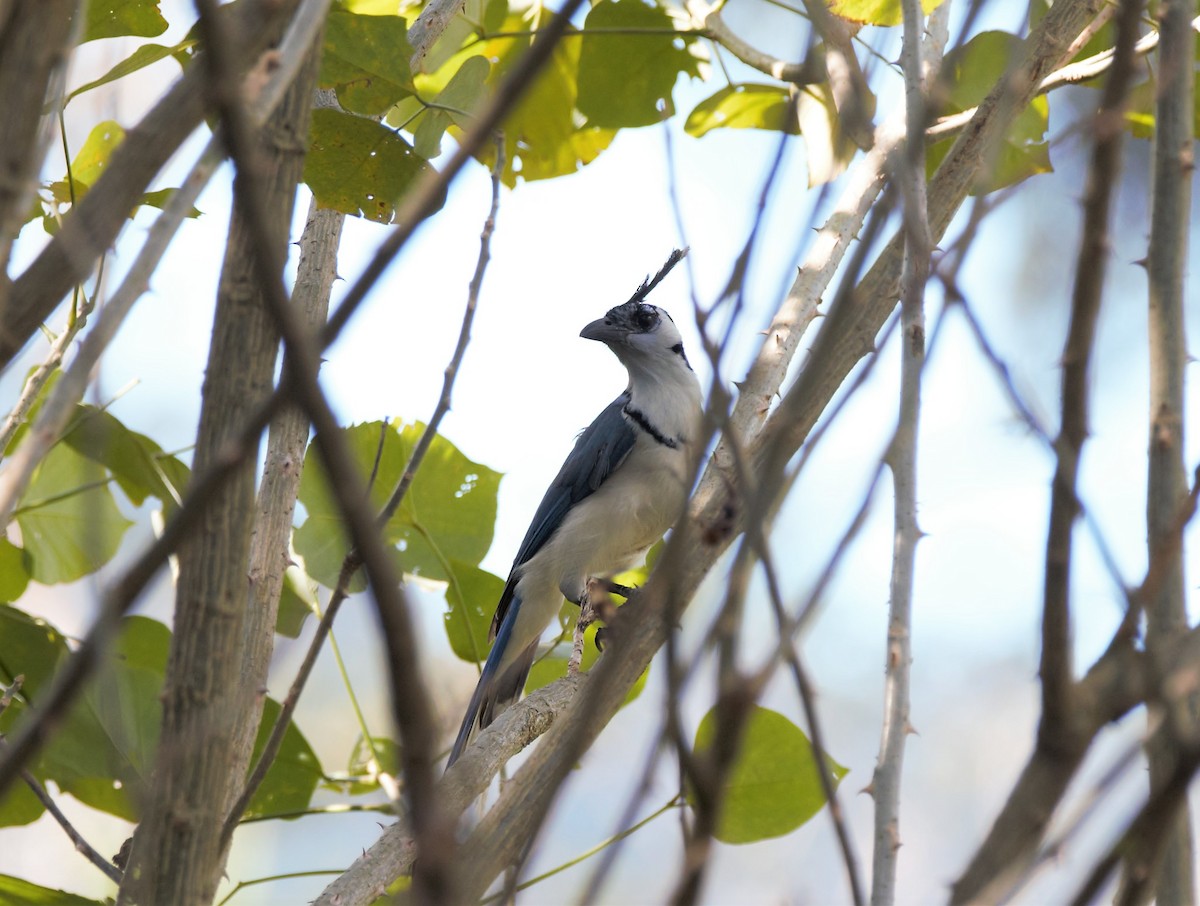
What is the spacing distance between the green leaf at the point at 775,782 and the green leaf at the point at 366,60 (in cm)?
150

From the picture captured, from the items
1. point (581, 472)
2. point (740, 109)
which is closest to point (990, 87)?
point (740, 109)

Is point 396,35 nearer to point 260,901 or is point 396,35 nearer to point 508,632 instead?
point 260,901

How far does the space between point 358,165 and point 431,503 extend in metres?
0.90

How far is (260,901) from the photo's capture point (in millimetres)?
2803

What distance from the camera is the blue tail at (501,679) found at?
3.80 meters

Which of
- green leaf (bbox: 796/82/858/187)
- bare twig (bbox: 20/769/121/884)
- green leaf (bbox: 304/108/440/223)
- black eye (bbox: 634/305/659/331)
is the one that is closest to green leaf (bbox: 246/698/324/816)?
bare twig (bbox: 20/769/121/884)

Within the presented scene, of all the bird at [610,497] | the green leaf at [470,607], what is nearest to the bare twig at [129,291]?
the green leaf at [470,607]

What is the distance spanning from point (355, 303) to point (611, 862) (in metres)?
0.46

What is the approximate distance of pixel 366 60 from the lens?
2.44 m

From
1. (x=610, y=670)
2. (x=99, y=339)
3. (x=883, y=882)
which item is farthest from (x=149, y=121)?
(x=883, y=882)

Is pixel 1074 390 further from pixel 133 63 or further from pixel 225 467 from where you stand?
pixel 133 63

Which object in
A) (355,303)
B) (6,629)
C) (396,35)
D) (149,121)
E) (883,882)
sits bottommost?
(883,882)

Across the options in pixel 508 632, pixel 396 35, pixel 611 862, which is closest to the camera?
pixel 611 862

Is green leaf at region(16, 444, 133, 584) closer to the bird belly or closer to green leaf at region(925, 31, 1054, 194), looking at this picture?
the bird belly
